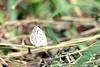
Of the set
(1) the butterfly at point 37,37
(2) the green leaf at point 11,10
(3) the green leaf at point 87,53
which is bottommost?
(3) the green leaf at point 87,53

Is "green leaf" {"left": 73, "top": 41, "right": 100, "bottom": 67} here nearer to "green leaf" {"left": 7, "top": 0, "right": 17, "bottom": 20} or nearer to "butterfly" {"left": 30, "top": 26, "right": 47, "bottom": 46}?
"butterfly" {"left": 30, "top": 26, "right": 47, "bottom": 46}

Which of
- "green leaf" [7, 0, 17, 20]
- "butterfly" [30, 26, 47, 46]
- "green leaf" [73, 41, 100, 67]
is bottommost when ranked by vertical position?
"green leaf" [73, 41, 100, 67]

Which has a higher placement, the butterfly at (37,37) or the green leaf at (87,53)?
the butterfly at (37,37)

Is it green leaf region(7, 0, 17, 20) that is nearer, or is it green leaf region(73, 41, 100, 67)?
green leaf region(73, 41, 100, 67)

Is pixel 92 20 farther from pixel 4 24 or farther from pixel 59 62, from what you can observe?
pixel 59 62

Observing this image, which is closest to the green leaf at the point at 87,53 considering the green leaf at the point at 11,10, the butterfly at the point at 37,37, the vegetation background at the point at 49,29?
the vegetation background at the point at 49,29

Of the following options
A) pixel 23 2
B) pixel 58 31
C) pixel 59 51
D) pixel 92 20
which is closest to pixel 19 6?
pixel 23 2

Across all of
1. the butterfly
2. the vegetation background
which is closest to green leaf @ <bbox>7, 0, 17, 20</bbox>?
the vegetation background

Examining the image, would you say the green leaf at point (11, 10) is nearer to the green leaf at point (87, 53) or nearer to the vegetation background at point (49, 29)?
the vegetation background at point (49, 29)
